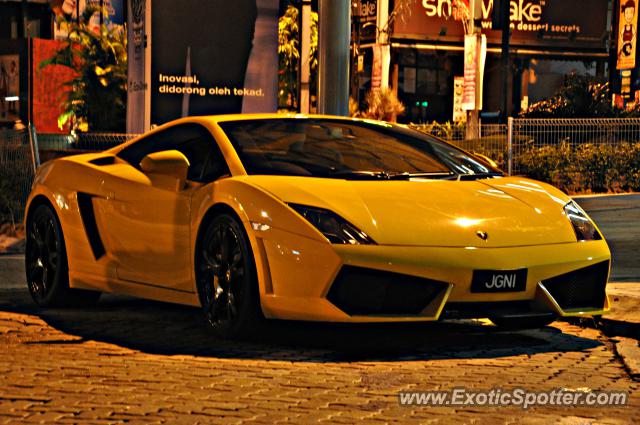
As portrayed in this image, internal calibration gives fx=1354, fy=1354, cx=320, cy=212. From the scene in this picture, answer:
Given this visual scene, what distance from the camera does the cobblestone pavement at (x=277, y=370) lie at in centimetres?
541

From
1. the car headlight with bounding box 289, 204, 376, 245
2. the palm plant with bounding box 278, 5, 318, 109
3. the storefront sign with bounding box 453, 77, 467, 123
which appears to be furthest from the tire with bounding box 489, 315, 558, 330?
the storefront sign with bounding box 453, 77, 467, 123

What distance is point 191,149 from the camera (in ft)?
27.1

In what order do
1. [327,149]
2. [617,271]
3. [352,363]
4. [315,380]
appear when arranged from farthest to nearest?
1. [617,271]
2. [327,149]
3. [352,363]
4. [315,380]

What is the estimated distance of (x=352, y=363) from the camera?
263 inches

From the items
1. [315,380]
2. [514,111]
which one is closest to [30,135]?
[315,380]

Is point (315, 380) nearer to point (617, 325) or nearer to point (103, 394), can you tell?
point (103, 394)

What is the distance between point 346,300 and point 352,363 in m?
0.37

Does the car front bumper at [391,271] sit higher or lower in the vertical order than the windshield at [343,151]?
lower

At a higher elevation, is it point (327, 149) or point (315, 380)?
point (327, 149)

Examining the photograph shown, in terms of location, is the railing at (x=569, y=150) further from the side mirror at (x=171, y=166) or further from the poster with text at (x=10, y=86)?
the poster with text at (x=10, y=86)

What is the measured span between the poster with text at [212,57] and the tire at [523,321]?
12.4 metres

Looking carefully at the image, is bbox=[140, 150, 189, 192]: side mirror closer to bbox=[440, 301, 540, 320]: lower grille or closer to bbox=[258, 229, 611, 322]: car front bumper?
bbox=[258, 229, 611, 322]: car front bumper

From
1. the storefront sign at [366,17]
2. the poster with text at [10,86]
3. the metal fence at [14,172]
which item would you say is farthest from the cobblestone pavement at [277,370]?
the storefront sign at [366,17]

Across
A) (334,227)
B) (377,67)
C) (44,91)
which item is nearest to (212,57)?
(334,227)
